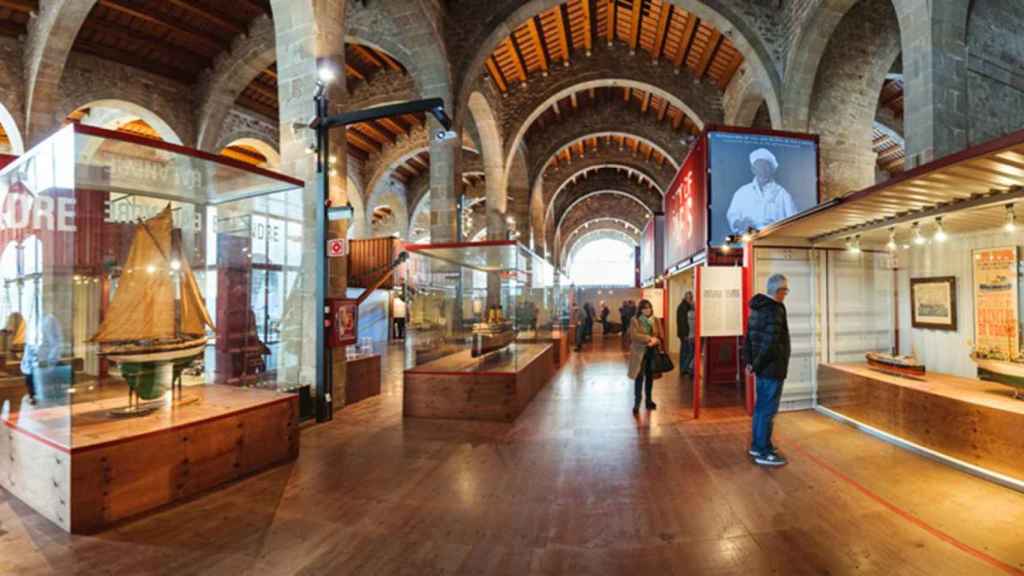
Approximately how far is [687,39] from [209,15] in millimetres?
12771

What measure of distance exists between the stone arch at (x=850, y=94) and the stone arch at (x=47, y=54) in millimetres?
14631

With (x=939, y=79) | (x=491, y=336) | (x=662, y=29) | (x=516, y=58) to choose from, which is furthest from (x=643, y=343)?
(x=516, y=58)

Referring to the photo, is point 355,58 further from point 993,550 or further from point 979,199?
point 993,550

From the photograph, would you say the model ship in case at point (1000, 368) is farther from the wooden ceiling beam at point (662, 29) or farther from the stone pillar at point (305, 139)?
the wooden ceiling beam at point (662, 29)

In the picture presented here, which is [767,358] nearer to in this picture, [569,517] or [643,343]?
[643,343]

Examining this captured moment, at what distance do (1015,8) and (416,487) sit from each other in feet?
32.3

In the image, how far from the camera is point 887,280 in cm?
592

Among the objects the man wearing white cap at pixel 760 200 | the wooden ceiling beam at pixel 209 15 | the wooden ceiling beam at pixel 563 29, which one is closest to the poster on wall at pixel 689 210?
the man wearing white cap at pixel 760 200

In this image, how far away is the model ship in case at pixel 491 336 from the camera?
22.7 feet

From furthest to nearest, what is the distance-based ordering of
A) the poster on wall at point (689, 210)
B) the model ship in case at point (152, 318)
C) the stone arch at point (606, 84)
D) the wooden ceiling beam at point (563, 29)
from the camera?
the stone arch at point (606, 84), the wooden ceiling beam at point (563, 29), the poster on wall at point (689, 210), the model ship in case at point (152, 318)

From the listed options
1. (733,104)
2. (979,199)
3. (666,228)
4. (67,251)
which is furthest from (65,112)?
(733,104)

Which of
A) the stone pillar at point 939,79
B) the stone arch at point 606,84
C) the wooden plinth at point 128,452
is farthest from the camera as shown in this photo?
the stone arch at point 606,84

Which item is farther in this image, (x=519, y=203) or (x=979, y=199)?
(x=519, y=203)

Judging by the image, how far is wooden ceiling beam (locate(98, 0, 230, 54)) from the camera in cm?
991
